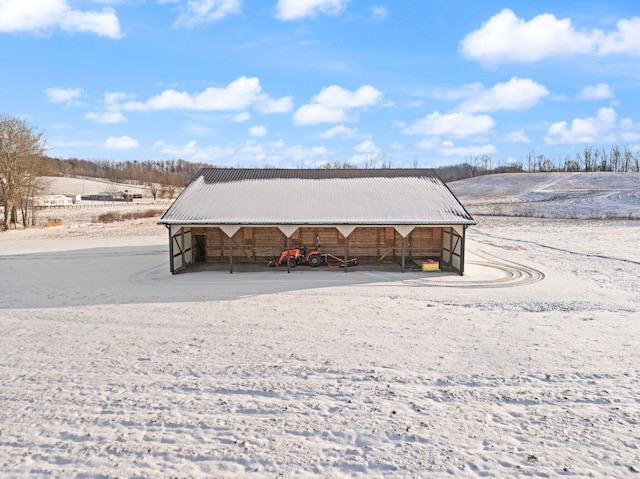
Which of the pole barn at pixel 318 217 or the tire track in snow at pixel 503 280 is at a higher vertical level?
the pole barn at pixel 318 217

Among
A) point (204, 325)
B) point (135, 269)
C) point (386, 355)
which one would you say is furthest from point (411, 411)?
point (135, 269)

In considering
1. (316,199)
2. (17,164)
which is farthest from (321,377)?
(17,164)

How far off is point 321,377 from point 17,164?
4168 centimetres

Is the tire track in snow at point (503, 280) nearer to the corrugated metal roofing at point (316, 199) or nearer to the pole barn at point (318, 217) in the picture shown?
the pole barn at point (318, 217)

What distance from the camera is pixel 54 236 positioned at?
33312 mm

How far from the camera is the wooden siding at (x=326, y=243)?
20953 millimetres

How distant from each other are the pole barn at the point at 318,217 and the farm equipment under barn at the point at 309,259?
80 centimetres

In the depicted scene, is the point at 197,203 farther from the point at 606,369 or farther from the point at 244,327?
the point at 606,369

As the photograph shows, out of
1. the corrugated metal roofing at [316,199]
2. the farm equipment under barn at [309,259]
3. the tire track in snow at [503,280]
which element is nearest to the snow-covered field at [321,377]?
the tire track in snow at [503,280]

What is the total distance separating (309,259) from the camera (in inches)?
757

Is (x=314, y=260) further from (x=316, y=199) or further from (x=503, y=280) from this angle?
(x=503, y=280)

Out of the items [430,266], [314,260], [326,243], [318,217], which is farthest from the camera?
[326,243]

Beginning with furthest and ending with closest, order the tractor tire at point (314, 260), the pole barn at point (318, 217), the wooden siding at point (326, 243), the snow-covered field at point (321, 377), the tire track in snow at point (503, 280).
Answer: the wooden siding at point (326, 243)
the tractor tire at point (314, 260)
the pole barn at point (318, 217)
the tire track in snow at point (503, 280)
the snow-covered field at point (321, 377)

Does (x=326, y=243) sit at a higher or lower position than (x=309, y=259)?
higher
